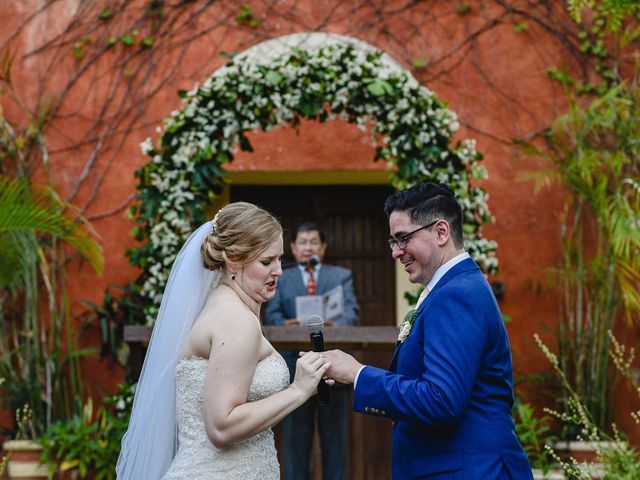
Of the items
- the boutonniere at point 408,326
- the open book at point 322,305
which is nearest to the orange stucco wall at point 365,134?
the open book at point 322,305

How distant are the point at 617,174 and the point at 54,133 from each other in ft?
13.9

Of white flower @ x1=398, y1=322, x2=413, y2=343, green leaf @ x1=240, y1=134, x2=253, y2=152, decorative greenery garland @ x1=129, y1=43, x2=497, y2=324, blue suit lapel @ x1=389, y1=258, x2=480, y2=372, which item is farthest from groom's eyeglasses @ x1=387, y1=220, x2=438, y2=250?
green leaf @ x1=240, y1=134, x2=253, y2=152

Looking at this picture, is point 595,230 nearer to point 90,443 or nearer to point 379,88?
point 379,88

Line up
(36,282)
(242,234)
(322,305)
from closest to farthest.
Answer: (242,234), (322,305), (36,282)

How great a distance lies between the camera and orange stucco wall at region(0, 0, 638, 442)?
7629 mm

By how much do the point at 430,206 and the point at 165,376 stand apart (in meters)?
1.18

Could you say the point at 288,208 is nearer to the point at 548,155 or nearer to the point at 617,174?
the point at 548,155

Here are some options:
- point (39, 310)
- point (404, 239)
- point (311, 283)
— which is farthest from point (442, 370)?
point (39, 310)

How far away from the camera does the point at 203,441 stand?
350 cm

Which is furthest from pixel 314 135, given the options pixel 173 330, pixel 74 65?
pixel 173 330

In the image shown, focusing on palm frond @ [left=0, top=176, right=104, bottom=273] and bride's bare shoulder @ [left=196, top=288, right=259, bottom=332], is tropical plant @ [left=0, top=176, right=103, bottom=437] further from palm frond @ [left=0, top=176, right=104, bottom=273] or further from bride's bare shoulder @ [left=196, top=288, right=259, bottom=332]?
bride's bare shoulder @ [left=196, top=288, right=259, bottom=332]

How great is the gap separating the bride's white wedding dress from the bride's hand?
12 cm

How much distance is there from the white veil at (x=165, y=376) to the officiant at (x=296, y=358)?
2642mm

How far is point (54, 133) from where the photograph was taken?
7.74m
